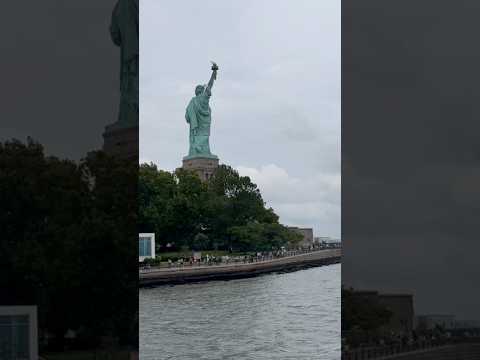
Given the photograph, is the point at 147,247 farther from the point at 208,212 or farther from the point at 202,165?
the point at 202,165

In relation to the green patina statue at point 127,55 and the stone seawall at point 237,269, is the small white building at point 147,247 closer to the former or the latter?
the stone seawall at point 237,269

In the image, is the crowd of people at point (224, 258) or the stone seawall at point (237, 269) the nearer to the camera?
the stone seawall at point (237, 269)

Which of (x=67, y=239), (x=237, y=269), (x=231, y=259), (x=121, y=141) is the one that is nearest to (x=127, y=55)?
(x=121, y=141)

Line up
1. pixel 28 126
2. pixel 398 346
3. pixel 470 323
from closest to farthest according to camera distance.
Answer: pixel 28 126 → pixel 470 323 → pixel 398 346

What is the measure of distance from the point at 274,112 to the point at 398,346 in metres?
7.24

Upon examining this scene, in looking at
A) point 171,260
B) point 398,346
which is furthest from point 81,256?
point 398,346

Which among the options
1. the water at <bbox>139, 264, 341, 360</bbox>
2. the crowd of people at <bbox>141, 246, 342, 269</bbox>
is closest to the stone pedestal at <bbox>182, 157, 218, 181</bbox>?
the crowd of people at <bbox>141, 246, 342, 269</bbox>

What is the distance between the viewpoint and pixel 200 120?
2728 centimetres

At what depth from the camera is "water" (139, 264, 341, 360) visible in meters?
26.8

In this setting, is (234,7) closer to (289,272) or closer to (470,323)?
(289,272)

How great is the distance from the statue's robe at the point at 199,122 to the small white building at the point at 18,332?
8.56 metres

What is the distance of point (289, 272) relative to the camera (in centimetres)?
2873

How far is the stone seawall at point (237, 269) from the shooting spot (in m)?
27.0

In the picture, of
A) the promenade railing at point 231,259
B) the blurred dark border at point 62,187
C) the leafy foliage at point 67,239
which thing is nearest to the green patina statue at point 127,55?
the blurred dark border at point 62,187
